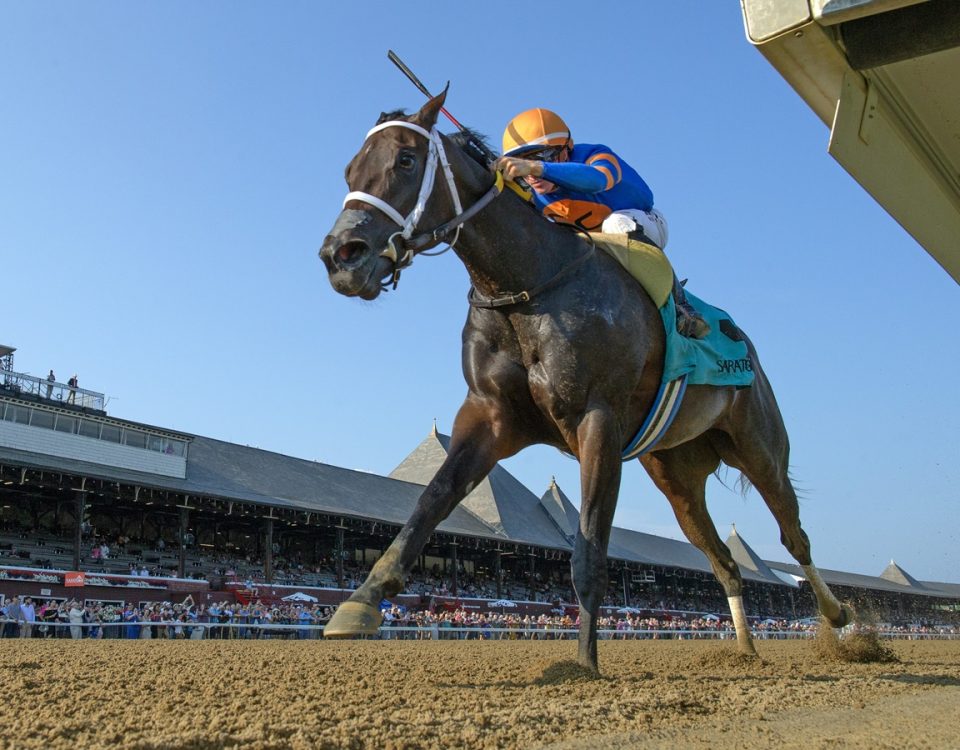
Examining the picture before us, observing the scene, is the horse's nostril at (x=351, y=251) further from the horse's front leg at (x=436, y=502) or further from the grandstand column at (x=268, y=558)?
the grandstand column at (x=268, y=558)

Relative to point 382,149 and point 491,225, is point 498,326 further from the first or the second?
point 382,149

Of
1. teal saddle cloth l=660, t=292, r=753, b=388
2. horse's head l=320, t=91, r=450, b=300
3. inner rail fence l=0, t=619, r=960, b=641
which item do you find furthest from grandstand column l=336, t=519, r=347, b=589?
horse's head l=320, t=91, r=450, b=300

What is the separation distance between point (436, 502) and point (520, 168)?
179 cm

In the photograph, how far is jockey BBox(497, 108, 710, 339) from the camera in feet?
16.2

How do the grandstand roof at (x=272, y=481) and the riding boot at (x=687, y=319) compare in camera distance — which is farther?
the grandstand roof at (x=272, y=481)

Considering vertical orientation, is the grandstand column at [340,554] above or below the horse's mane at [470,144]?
below

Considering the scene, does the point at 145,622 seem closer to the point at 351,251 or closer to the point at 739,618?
the point at 739,618

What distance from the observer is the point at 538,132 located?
16.2ft

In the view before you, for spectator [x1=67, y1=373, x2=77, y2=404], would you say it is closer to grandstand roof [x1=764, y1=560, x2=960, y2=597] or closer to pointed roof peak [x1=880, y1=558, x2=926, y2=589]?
grandstand roof [x1=764, y1=560, x2=960, y2=597]

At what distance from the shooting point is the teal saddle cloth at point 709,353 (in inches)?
190

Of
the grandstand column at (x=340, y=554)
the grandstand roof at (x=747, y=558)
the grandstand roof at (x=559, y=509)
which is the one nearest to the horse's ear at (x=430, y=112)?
the grandstand column at (x=340, y=554)

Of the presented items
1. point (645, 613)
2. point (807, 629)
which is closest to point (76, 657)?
point (807, 629)

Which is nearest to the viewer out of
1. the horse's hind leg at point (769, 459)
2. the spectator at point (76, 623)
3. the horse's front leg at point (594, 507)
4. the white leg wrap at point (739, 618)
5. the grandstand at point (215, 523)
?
the horse's front leg at point (594, 507)

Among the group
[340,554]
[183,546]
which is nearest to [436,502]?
[183,546]
